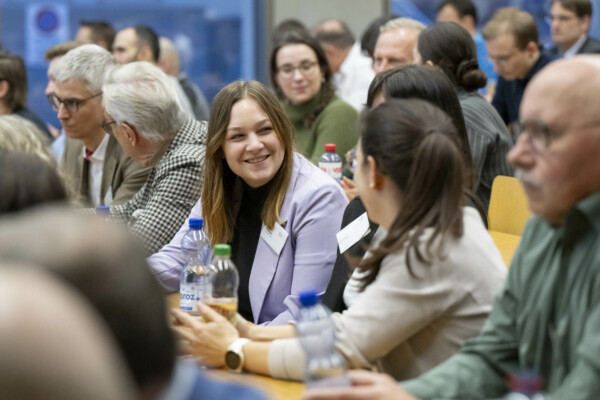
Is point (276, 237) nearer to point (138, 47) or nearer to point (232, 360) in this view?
point (232, 360)

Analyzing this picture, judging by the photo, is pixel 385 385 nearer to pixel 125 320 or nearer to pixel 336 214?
pixel 125 320

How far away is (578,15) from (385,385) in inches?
240

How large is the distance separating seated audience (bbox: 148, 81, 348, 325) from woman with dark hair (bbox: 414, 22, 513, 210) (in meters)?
1.24

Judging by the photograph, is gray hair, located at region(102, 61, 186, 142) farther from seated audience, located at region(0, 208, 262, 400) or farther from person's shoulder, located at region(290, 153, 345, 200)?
seated audience, located at region(0, 208, 262, 400)

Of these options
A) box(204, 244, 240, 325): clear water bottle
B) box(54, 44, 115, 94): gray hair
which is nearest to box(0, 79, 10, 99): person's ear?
box(54, 44, 115, 94): gray hair

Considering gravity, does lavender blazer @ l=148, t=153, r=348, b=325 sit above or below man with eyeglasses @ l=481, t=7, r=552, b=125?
below

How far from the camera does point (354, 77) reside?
6926 millimetres

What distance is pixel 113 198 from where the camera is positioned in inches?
158

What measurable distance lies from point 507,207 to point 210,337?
174 cm

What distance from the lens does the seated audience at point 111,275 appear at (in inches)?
32.7

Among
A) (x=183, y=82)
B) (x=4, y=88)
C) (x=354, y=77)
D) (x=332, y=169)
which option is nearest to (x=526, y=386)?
(x=332, y=169)

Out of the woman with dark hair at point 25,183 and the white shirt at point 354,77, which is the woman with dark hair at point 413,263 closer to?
the woman with dark hair at point 25,183

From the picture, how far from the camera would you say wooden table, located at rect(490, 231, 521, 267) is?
2872 millimetres

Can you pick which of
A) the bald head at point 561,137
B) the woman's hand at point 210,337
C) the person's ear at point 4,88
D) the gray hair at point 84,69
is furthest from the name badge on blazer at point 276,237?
the person's ear at point 4,88
